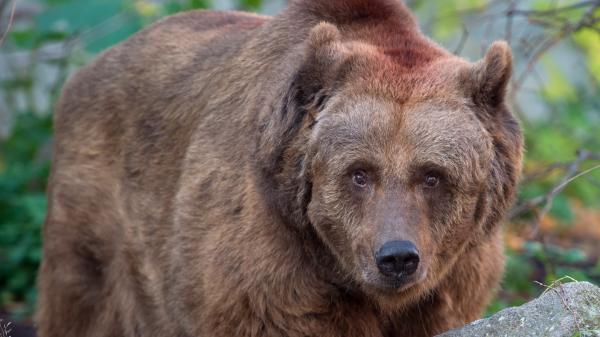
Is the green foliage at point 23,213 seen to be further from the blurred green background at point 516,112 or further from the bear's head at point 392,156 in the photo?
the bear's head at point 392,156

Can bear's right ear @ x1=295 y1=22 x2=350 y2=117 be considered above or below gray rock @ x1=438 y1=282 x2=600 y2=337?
above

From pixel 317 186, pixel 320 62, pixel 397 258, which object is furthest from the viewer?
pixel 320 62

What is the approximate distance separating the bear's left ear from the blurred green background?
2078 mm

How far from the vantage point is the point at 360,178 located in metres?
4.76

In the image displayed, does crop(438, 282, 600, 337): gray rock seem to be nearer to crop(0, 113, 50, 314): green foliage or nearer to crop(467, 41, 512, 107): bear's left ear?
crop(467, 41, 512, 107): bear's left ear

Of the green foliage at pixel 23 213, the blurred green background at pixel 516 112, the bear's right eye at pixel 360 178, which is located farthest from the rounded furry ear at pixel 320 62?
the green foliage at pixel 23 213

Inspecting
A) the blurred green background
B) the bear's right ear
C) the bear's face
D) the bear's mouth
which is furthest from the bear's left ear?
the blurred green background

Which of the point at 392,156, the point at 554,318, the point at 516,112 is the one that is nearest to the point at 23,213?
the point at 516,112

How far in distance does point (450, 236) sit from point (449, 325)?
0.69 metres

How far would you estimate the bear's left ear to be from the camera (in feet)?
16.3

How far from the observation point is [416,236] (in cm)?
459

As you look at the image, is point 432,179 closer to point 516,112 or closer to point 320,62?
point 320,62

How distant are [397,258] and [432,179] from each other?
476mm

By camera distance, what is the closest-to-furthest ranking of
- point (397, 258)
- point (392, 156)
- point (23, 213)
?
point (397, 258) < point (392, 156) < point (23, 213)
